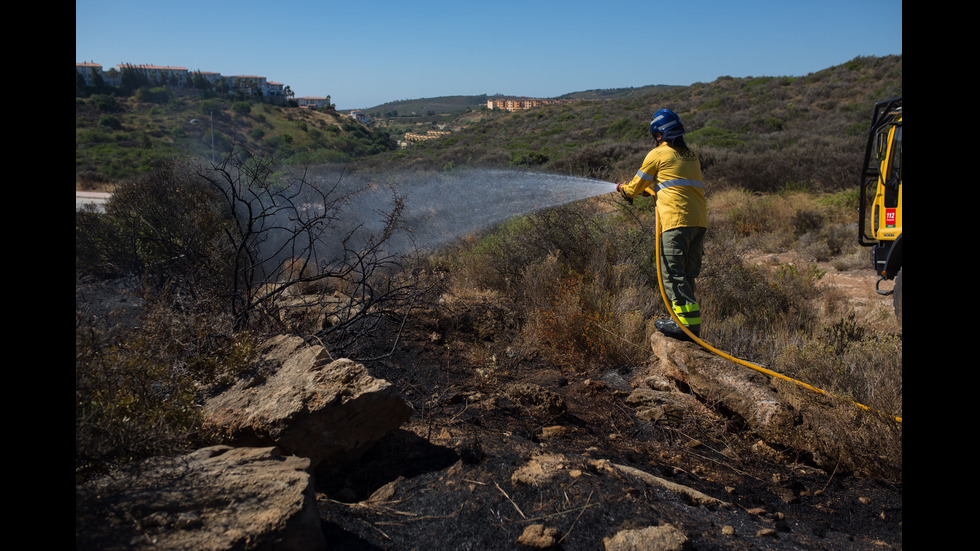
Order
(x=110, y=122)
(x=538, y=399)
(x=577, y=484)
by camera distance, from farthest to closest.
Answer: (x=110, y=122) → (x=538, y=399) → (x=577, y=484)

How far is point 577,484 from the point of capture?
276 centimetres

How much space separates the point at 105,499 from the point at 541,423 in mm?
2618

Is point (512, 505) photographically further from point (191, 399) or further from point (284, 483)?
point (191, 399)

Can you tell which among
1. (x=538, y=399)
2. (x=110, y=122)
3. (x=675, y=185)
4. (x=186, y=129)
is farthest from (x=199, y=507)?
(x=110, y=122)

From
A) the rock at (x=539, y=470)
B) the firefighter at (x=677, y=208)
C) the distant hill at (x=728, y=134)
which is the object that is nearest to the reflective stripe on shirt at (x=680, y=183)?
the firefighter at (x=677, y=208)

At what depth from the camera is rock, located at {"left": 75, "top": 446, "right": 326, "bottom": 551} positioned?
1.83 m

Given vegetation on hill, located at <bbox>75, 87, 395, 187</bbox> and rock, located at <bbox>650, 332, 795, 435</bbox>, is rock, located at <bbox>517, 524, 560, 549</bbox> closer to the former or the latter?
rock, located at <bbox>650, 332, 795, 435</bbox>

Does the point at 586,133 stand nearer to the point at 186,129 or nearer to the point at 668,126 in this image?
the point at 186,129

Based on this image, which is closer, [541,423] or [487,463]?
[487,463]

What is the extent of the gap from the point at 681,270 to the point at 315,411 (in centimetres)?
325

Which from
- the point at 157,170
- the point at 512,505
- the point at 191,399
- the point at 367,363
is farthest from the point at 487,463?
the point at 157,170

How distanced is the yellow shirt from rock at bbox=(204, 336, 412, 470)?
284 centimetres

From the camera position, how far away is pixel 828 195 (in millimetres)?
12422

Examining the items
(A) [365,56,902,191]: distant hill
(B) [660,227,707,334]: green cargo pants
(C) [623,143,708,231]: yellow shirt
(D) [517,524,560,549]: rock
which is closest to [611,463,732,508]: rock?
(D) [517,524,560,549]: rock
